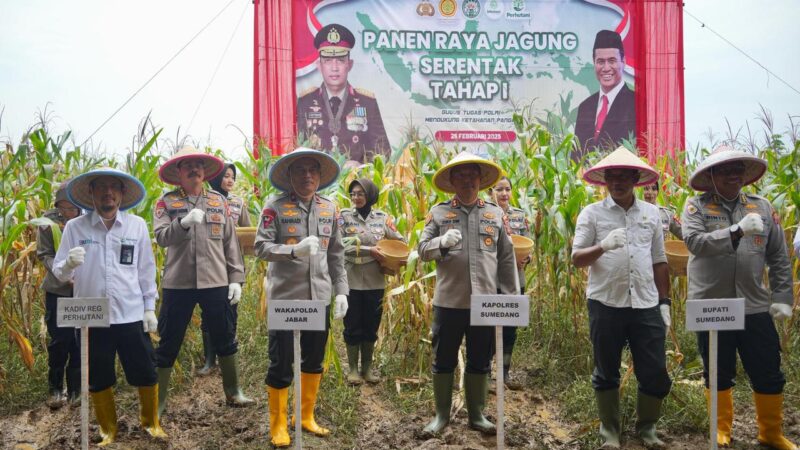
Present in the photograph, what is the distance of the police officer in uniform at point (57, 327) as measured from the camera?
4.35 metres

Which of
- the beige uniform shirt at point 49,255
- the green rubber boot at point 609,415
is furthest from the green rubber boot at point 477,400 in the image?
the beige uniform shirt at point 49,255

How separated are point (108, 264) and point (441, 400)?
85.1 inches

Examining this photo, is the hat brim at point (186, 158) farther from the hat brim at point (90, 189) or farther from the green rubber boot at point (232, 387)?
the green rubber boot at point (232, 387)

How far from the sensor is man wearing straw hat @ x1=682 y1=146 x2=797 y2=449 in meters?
3.65

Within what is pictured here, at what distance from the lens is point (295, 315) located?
3.23m

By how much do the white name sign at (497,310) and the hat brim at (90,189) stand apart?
2.09 metres

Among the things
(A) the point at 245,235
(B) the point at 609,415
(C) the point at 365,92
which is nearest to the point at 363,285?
(A) the point at 245,235

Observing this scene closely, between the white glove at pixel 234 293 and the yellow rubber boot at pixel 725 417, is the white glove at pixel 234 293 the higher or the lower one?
the higher one

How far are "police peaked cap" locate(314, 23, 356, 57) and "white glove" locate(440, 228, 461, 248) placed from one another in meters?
5.75

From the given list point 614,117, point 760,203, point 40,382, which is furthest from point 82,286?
point 614,117

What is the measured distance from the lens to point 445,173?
3928mm

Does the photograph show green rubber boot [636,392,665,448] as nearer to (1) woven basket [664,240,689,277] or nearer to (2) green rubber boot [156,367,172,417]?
(1) woven basket [664,240,689,277]

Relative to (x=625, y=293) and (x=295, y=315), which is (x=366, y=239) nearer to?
(x=295, y=315)

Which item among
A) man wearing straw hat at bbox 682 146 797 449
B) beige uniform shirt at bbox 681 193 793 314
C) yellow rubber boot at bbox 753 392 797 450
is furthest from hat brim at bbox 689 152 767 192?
yellow rubber boot at bbox 753 392 797 450
